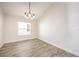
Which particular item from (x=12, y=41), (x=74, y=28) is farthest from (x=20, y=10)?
(x=74, y=28)

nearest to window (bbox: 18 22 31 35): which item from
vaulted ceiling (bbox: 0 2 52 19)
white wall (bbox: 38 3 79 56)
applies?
vaulted ceiling (bbox: 0 2 52 19)

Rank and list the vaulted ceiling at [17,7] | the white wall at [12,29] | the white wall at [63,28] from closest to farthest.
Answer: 1. the vaulted ceiling at [17,7]
2. the white wall at [12,29]
3. the white wall at [63,28]

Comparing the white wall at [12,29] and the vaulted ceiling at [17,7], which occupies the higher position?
the vaulted ceiling at [17,7]

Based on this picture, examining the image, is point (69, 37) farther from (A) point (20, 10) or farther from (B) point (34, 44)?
(A) point (20, 10)

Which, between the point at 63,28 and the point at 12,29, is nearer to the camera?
the point at 12,29

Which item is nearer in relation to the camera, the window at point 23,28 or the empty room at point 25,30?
the empty room at point 25,30

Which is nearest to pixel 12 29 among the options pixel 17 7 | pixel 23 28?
pixel 23 28

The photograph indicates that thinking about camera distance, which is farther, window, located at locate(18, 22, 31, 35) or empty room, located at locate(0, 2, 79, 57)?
window, located at locate(18, 22, 31, 35)

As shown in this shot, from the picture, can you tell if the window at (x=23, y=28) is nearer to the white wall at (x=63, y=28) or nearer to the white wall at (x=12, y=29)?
the white wall at (x=12, y=29)

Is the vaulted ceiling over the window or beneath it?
over

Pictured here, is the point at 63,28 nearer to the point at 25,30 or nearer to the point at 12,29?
the point at 25,30

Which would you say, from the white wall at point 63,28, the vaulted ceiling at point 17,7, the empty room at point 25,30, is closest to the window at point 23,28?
the empty room at point 25,30

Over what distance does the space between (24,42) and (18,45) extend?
0.19 meters

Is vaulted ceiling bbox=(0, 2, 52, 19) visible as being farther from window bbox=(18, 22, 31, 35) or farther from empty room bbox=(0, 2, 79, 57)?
window bbox=(18, 22, 31, 35)
